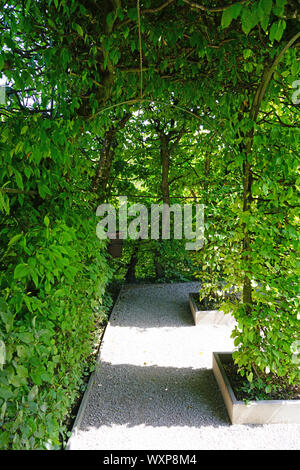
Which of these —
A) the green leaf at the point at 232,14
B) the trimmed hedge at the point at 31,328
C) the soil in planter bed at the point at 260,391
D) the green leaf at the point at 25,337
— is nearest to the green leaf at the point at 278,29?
the green leaf at the point at 232,14

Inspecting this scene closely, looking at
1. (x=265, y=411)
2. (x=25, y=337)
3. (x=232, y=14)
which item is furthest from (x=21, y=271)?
(x=265, y=411)

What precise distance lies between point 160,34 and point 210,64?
30.3 inches

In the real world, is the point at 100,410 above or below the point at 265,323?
below

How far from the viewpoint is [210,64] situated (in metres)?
2.77

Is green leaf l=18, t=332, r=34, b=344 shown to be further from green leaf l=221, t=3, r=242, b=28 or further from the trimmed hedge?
green leaf l=221, t=3, r=242, b=28

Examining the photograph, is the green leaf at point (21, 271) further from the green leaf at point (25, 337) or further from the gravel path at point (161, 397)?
the gravel path at point (161, 397)

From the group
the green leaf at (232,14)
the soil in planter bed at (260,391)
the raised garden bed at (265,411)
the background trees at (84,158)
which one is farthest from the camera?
the soil in planter bed at (260,391)

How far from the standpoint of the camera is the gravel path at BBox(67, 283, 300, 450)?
2391 mm

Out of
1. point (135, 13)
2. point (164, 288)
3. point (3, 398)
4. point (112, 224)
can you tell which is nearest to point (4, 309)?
point (3, 398)

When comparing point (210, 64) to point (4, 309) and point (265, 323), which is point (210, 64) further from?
point (4, 309)

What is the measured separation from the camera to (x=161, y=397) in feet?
9.83

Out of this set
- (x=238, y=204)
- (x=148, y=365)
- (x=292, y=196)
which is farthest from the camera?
(x=148, y=365)

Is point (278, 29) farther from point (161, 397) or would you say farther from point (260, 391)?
point (161, 397)

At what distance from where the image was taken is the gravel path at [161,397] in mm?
2391
